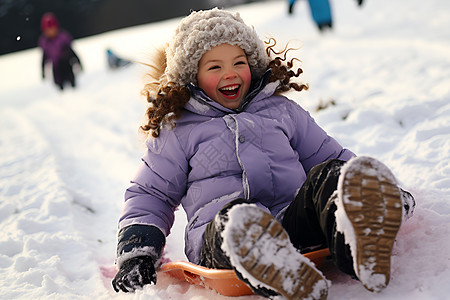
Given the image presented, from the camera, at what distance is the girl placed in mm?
1505

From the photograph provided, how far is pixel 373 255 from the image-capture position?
4.04 ft

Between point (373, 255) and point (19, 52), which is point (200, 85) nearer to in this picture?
point (373, 255)

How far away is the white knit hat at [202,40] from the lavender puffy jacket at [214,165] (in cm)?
14

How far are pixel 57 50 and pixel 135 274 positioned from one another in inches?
350

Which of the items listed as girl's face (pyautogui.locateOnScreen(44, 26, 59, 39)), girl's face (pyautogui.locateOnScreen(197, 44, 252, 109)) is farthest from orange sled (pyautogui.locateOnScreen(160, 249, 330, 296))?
girl's face (pyautogui.locateOnScreen(44, 26, 59, 39))

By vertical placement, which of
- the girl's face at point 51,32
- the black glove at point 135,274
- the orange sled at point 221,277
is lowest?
the girl's face at point 51,32

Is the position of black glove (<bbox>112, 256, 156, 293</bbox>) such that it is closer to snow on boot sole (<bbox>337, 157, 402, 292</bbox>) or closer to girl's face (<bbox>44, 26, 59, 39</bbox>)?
snow on boot sole (<bbox>337, 157, 402, 292</bbox>)

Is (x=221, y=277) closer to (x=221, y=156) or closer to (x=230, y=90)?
(x=221, y=156)

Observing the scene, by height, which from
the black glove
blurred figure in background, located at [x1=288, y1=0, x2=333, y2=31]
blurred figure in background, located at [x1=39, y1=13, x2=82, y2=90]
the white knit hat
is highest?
the white knit hat

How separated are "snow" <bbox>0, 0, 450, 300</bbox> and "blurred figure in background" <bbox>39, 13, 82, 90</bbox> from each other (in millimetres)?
2068

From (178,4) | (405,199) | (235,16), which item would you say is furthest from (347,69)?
(178,4)

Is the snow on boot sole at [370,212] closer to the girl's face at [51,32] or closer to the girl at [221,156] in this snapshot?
the girl at [221,156]

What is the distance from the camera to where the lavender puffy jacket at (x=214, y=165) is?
1.81m

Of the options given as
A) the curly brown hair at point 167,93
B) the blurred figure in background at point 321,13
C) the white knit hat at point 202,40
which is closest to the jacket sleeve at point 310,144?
the curly brown hair at point 167,93
